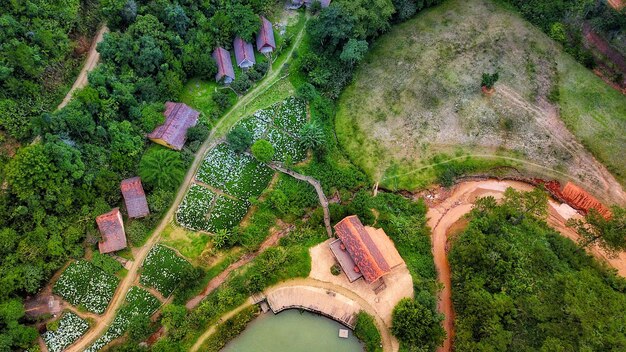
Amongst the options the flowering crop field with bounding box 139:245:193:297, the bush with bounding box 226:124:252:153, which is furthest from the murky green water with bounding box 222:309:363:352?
the bush with bounding box 226:124:252:153

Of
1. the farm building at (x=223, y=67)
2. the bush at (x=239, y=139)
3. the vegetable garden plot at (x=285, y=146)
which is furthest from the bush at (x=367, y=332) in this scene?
the farm building at (x=223, y=67)

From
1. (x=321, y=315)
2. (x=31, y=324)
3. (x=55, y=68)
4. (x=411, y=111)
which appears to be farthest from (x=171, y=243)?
(x=411, y=111)

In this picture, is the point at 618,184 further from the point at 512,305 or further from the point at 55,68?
the point at 55,68

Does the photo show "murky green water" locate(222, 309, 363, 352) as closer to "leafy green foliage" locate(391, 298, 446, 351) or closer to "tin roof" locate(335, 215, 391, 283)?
"leafy green foliage" locate(391, 298, 446, 351)

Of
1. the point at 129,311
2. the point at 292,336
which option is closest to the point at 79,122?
the point at 129,311

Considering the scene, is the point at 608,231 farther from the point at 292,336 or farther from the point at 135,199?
the point at 135,199

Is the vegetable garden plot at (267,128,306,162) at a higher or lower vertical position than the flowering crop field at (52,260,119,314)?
higher
